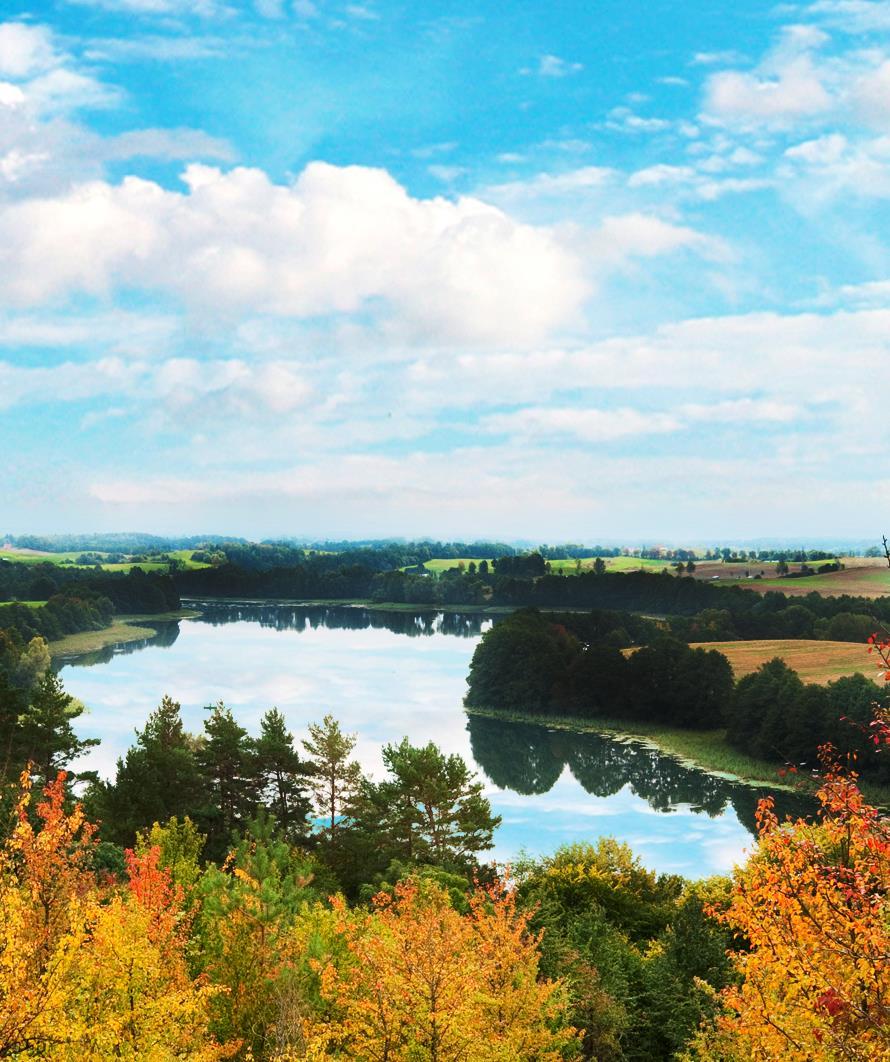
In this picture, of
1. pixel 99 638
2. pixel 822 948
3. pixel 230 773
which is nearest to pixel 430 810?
pixel 230 773

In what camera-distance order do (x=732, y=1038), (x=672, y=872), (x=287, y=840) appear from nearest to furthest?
(x=732, y=1038), (x=287, y=840), (x=672, y=872)

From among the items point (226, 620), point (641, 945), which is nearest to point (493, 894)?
point (641, 945)

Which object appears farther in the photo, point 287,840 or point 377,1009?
point 287,840

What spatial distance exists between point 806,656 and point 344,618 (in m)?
96.3

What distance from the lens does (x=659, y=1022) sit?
21.4 metres

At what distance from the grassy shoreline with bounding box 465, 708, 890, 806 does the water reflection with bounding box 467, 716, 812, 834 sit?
0.86m

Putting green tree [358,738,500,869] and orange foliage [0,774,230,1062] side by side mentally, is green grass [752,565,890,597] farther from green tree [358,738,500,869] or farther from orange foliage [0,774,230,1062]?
orange foliage [0,774,230,1062]

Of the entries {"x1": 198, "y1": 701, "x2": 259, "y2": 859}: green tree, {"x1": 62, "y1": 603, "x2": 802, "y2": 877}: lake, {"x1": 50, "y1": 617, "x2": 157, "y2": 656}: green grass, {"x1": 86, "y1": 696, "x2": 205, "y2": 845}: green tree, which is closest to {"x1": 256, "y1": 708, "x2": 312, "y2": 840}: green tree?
{"x1": 198, "y1": 701, "x2": 259, "y2": 859}: green tree

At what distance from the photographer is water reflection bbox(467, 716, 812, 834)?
54.7 m

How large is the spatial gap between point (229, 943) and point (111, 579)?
158687mm

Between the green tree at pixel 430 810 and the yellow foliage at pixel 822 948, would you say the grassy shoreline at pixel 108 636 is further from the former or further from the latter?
the yellow foliage at pixel 822 948

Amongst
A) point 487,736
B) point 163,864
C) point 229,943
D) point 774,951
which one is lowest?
point 487,736

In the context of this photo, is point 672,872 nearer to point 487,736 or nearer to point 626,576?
point 487,736

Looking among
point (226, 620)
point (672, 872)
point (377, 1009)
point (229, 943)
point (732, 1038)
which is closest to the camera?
point (377, 1009)
